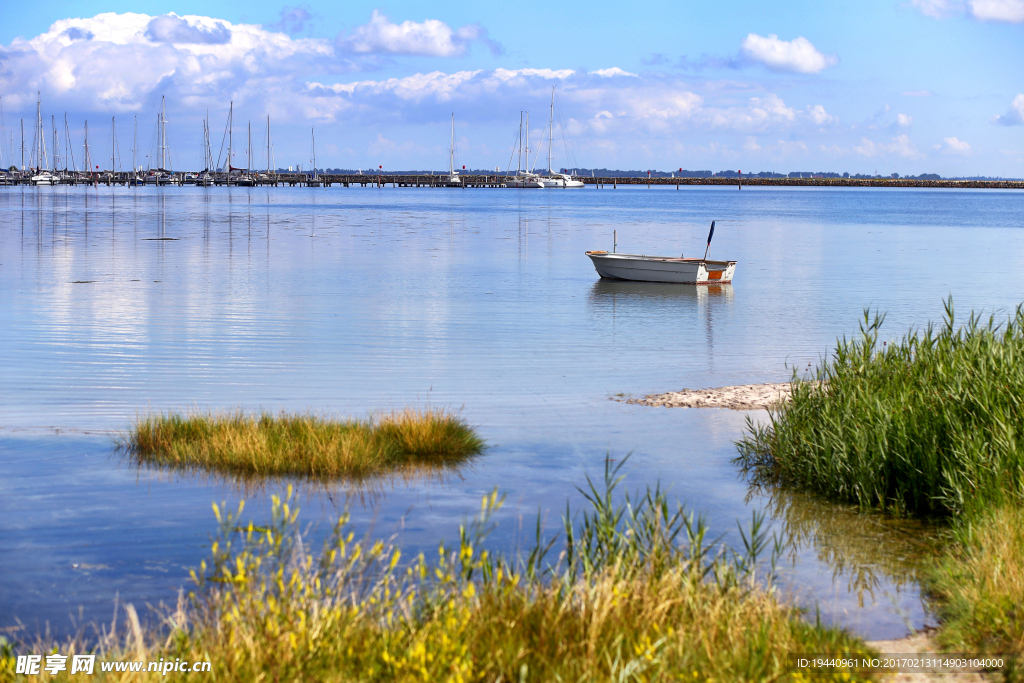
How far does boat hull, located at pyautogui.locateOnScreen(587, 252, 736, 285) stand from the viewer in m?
38.4

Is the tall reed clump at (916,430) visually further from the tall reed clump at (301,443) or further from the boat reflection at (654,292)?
the boat reflection at (654,292)

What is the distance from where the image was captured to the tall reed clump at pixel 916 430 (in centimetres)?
952

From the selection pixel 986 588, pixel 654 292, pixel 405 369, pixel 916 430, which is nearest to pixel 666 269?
pixel 654 292

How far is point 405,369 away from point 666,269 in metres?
20.4

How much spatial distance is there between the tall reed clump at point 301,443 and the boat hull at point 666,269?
26.0m

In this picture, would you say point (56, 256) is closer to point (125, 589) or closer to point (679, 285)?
point (679, 285)

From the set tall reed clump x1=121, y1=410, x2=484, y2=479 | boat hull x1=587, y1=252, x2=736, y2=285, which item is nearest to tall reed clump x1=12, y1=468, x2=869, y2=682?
tall reed clump x1=121, y1=410, x2=484, y2=479

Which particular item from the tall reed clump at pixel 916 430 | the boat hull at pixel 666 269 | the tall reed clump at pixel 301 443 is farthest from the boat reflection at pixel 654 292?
the tall reed clump at pixel 916 430

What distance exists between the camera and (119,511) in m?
10.2

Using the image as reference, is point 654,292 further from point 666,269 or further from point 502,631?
point 502,631

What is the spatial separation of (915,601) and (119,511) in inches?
303

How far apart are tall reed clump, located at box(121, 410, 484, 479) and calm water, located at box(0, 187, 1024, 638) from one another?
0.47 m

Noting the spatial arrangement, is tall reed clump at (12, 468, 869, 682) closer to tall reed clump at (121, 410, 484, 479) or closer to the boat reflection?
tall reed clump at (121, 410, 484, 479)

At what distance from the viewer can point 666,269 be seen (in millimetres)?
38469
